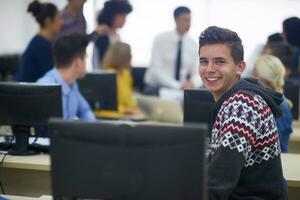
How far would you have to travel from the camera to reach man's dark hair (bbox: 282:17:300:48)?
545 centimetres

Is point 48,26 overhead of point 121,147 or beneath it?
overhead

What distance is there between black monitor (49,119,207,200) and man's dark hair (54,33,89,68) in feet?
6.68

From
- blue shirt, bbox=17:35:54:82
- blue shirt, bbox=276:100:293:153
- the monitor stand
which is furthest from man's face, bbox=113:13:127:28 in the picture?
the monitor stand

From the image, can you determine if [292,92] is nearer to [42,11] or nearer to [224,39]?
[42,11]

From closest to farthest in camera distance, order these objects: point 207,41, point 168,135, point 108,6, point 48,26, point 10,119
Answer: point 168,135
point 207,41
point 10,119
point 48,26
point 108,6

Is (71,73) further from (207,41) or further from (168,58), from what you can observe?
(168,58)

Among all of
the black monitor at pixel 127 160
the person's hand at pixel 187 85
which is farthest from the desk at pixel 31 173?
the person's hand at pixel 187 85

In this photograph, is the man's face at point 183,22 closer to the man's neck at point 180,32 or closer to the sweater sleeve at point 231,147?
the man's neck at point 180,32

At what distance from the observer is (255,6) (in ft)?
23.6

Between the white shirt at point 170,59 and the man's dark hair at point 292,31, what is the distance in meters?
0.94

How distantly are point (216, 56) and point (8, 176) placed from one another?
1.51 meters

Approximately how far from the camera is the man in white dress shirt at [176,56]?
5941mm

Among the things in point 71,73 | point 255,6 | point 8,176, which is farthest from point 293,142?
point 255,6

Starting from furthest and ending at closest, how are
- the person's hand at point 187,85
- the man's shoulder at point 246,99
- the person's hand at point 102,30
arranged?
the person's hand at point 102,30, the person's hand at point 187,85, the man's shoulder at point 246,99
